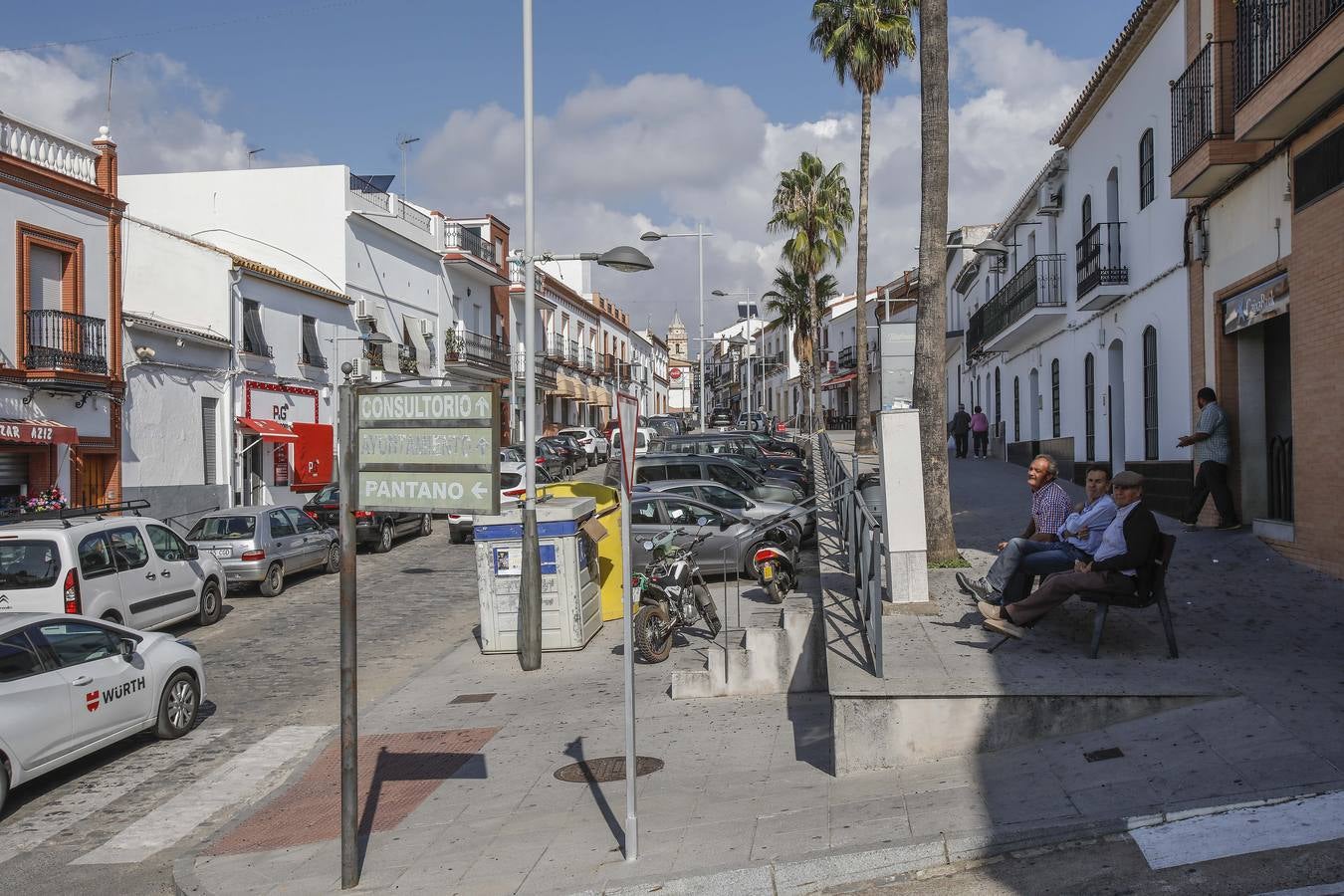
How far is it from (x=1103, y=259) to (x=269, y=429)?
20.2 meters

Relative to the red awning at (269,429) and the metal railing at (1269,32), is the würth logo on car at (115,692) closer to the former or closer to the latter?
the metal railing at (1269,32)

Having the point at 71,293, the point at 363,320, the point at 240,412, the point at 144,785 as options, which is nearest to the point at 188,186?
the point at 363,320

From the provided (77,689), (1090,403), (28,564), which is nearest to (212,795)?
(77,689)

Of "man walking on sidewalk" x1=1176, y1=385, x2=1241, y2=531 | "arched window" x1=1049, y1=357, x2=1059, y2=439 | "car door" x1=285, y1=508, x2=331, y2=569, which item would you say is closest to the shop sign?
"man walking on sidewalk" x1=1176, y1=385, x2=1241, y2=531

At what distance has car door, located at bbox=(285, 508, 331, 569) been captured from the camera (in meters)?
19.8

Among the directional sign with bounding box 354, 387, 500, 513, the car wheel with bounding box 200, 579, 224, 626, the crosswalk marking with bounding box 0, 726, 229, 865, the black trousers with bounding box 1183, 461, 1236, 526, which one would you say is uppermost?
the directional sign with bounding box 354, 387, 500, 513

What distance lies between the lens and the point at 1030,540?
884 cm

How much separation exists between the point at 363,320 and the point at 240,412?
745cm

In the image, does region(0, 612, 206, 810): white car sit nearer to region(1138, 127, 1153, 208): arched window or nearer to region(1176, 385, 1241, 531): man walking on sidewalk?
region(1176, 385, 1241, 531): man walking on sidewalk

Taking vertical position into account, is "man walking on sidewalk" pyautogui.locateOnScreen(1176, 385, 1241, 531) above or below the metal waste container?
above

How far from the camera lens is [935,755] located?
6.89 metres

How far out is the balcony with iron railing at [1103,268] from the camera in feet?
60.6

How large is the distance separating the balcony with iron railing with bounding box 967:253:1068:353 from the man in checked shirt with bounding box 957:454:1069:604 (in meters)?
14.5

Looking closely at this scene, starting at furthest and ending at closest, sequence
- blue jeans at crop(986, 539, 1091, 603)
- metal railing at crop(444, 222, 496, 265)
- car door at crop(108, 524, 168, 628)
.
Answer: metal railing at crop(444, 222, 496, 265) < car door at crop(108, 524, 168, 628) < blue jeans at crop(986, 539, 1091, 603)
